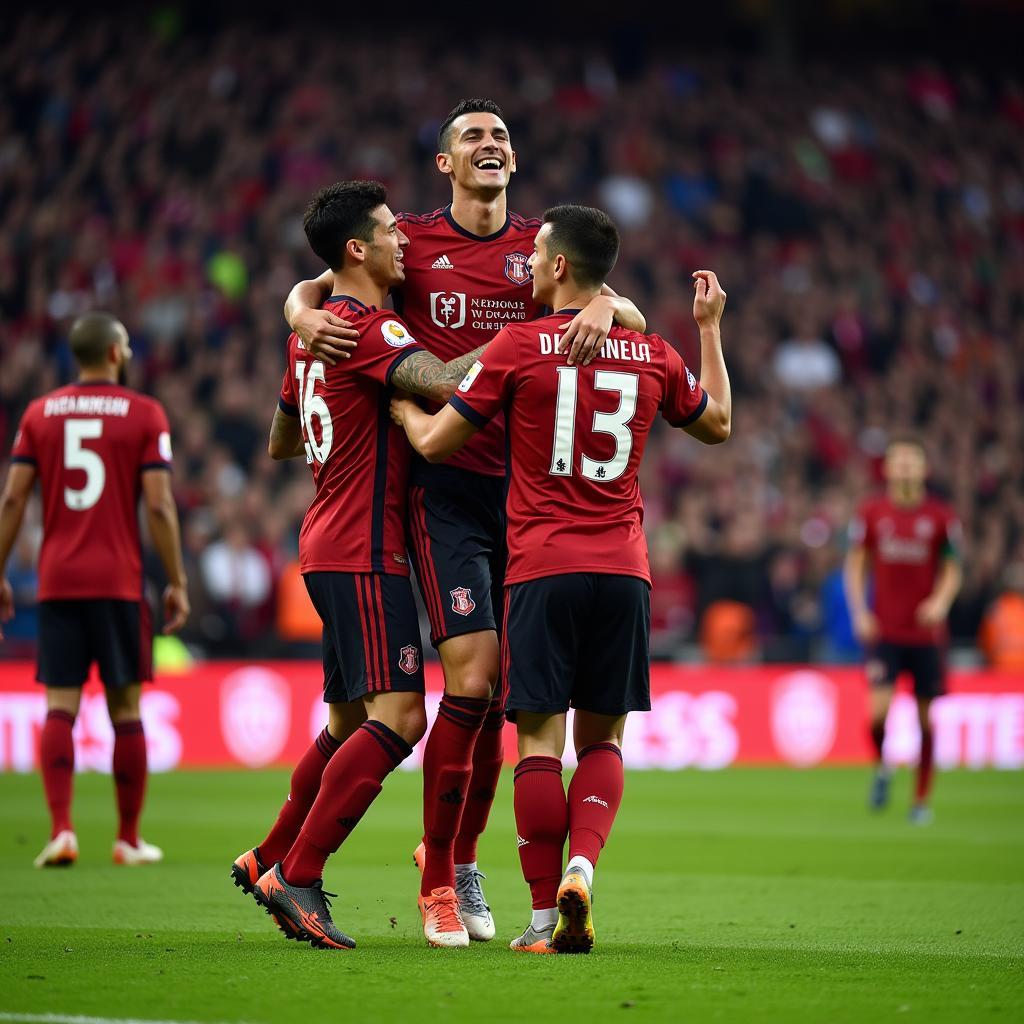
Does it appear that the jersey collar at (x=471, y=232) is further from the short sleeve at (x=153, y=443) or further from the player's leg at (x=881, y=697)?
the player's leg at (x=881, y=697)

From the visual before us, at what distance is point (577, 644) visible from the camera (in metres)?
5.57

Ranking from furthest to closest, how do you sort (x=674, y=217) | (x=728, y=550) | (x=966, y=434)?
1. (x=674, y=217)
2. (x=966, y=434)
3. (x=728, y=550)

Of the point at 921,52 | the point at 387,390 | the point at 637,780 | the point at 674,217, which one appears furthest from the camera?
the point at 921,52

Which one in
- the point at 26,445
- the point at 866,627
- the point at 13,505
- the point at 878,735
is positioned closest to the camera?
the point at 13,505

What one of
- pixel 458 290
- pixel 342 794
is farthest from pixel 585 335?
pixel 342 794

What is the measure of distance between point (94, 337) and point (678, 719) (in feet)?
29.1

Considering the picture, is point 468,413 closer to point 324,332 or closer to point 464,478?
point 464,478

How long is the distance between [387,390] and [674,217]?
1758 cm

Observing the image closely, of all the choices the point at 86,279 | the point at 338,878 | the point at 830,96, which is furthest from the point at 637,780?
the point at 830,96

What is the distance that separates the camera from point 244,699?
15.0 meters

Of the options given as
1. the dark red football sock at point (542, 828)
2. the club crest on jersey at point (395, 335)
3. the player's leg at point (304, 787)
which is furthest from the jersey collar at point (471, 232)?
the dark red football sock at point (542, 828)

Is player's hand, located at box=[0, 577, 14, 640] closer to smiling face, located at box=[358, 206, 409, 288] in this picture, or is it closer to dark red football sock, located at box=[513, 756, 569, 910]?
smiling face, located at box=[358, 206, 409, 288]

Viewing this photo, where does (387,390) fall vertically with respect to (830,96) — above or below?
below

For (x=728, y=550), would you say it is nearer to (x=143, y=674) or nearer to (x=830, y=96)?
(x=143, y=674)
